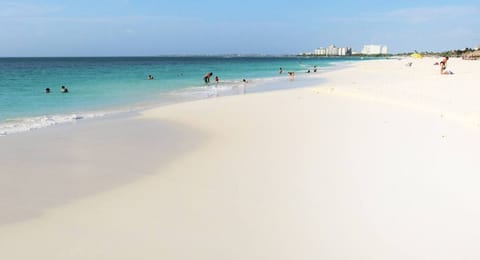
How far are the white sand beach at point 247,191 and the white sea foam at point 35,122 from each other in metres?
1.53

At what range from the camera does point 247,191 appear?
600 centimetres

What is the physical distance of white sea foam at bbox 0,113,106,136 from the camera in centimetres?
1176

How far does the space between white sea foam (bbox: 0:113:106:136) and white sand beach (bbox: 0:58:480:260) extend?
1.53 metres

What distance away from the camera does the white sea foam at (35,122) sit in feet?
38.6

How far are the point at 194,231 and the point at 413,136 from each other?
669cm

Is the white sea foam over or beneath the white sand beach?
beneath

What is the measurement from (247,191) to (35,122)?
1015 centimetres

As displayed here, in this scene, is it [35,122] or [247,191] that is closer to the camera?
[247,191]

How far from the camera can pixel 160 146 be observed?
9.12 m

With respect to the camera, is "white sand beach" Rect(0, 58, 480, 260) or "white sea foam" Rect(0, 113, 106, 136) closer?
"white sand beach" Rect(0, 58, 480, 260)

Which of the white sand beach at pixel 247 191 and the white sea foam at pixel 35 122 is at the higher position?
the white sand beach at pixel 247 191

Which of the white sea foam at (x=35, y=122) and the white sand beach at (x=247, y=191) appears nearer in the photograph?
the white sand beach at (x=247, y=191)

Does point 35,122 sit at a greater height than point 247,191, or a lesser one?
lesser

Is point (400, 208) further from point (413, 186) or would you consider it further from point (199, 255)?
point (199, 255)
